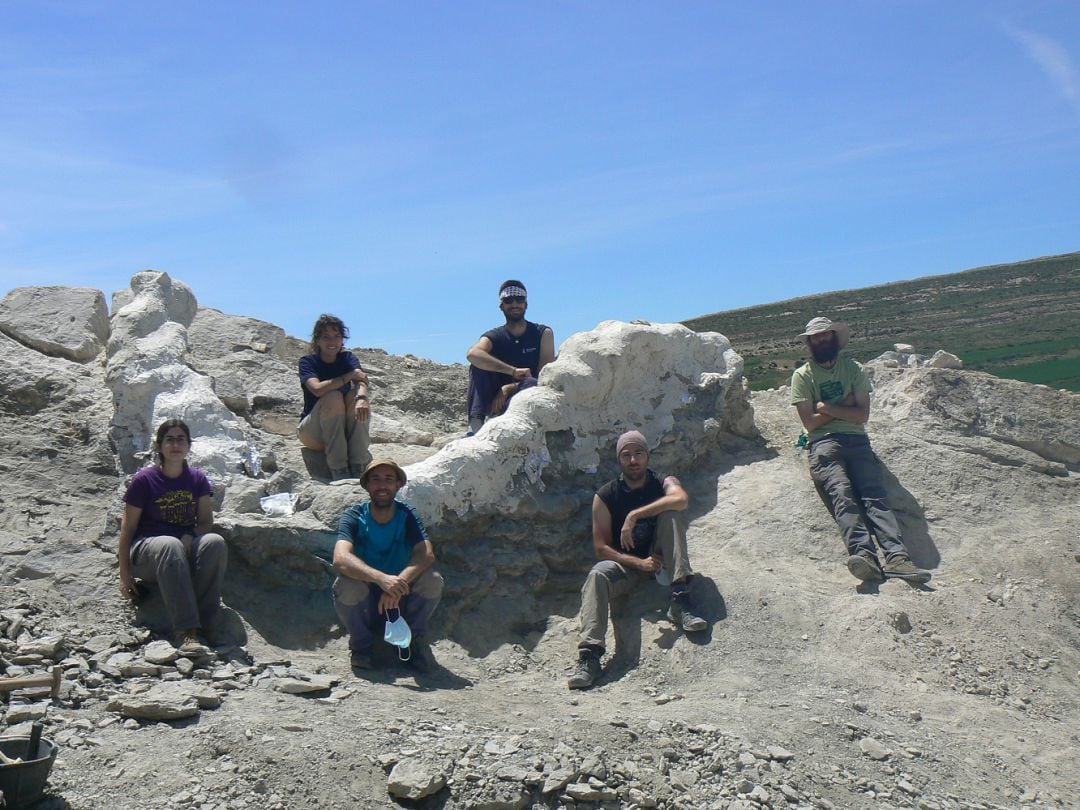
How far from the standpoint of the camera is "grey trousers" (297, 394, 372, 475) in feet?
23.8

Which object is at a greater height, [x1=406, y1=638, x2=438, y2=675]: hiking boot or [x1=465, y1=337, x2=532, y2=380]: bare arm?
[x1=465, y1=337, x2=532, y2=380]: bare arm

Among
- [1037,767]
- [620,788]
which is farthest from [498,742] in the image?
[1037,767]

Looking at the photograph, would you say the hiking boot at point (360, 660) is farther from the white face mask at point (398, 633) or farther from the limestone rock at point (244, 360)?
the limestone rock at point (244, 360)

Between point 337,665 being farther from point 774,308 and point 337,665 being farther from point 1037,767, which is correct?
point 774,308

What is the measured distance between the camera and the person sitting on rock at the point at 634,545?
6.12 meters

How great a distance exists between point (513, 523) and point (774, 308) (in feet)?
65.4

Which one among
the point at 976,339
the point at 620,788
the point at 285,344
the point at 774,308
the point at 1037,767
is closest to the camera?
the point at 620,788

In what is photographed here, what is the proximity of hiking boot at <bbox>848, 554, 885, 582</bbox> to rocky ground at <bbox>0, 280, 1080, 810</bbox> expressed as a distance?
99 millimetres

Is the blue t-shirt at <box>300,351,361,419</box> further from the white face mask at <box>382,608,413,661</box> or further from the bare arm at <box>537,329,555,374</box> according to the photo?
the white face mask at <box>382,608,413,661</box>

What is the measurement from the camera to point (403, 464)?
7.93 meters

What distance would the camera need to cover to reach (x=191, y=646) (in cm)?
539

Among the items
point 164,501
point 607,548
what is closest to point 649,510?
point 607,548

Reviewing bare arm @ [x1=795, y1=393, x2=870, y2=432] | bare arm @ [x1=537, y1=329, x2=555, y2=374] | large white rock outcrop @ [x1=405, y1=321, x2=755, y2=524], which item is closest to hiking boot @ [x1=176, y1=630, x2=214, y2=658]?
large white rock outcrop @ [x1=405, y1=321, x2=755, y2=524]

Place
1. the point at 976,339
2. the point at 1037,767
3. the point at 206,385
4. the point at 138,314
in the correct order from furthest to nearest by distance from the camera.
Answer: the point at 976,339
the point at 138,314
the point at 206,385
the point at 1037,767
